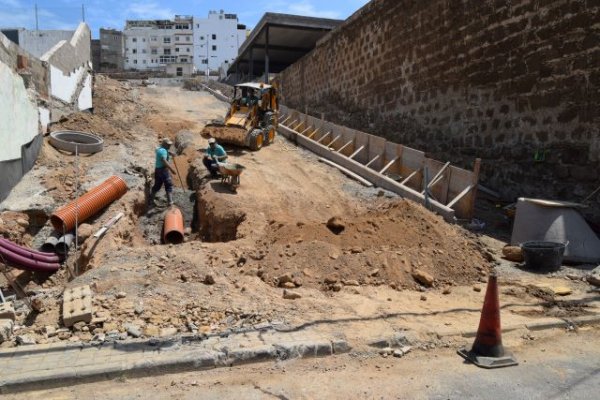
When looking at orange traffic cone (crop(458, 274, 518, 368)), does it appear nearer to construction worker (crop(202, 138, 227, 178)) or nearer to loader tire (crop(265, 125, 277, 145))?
construction worker (crop(202, 138, 227, 178))

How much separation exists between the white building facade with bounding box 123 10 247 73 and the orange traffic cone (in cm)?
8366

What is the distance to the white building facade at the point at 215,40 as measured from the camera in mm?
82875

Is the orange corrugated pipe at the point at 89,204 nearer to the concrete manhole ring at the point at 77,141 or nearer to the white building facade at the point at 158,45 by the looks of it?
the concrete manhole ring at the point at 77,141

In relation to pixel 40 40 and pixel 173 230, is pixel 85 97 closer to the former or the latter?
pixel 173 230

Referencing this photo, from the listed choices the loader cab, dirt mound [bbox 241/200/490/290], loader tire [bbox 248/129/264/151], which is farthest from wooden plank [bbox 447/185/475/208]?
the loader cab

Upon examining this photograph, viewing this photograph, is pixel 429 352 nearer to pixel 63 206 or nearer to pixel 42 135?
pixel 63 206

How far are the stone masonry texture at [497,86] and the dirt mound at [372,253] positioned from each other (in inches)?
105

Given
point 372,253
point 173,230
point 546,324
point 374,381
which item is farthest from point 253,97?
point 374,381

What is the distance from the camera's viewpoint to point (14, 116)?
30.9 feet

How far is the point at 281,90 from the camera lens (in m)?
27.8

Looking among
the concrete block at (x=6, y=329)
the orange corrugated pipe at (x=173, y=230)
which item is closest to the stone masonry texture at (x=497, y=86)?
the orange corrugated pipe at (x=173, y=230)

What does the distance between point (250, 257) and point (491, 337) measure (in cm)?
367

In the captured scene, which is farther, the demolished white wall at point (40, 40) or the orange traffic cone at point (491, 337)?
the demolished white wall at point (40, 40)

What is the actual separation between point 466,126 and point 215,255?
7159mm
